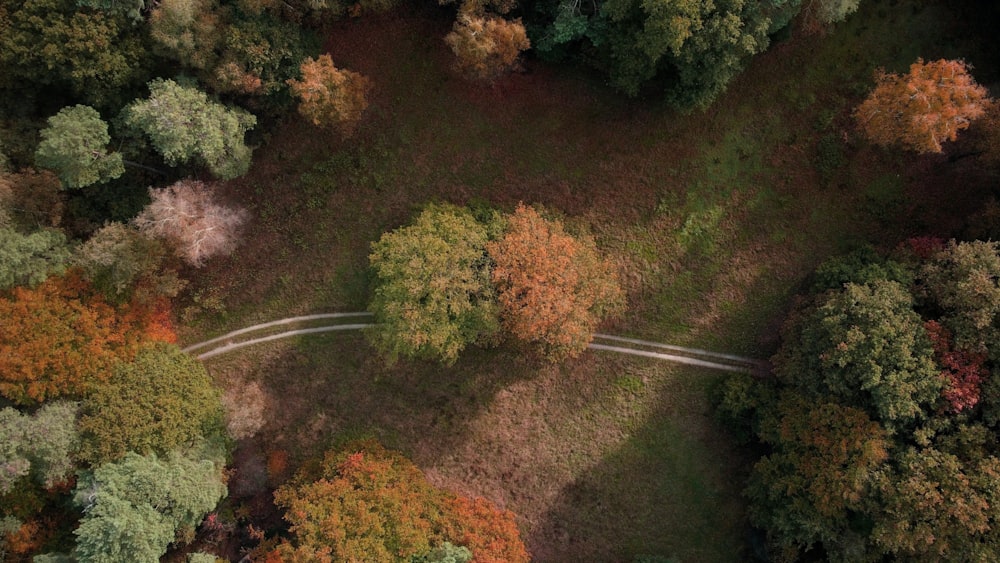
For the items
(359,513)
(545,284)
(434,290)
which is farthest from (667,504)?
(434,290)

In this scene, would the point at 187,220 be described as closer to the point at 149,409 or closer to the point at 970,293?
the point at 149,409

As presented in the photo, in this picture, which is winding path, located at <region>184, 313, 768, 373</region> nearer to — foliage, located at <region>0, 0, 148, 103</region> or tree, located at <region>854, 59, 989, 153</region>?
tree, located at <region>854, 59, 989, 153</region>

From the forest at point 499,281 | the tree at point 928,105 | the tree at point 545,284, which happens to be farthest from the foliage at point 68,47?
the tree at point 928,105

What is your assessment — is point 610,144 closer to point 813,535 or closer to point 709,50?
point 709,50

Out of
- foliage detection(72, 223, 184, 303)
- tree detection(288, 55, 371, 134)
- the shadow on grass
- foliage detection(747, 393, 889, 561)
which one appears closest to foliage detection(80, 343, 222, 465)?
foliage detection(72, 223, 184, 303)

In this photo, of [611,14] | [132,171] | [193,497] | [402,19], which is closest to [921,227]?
[611,14]

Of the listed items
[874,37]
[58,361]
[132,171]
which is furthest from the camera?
[874,37]
